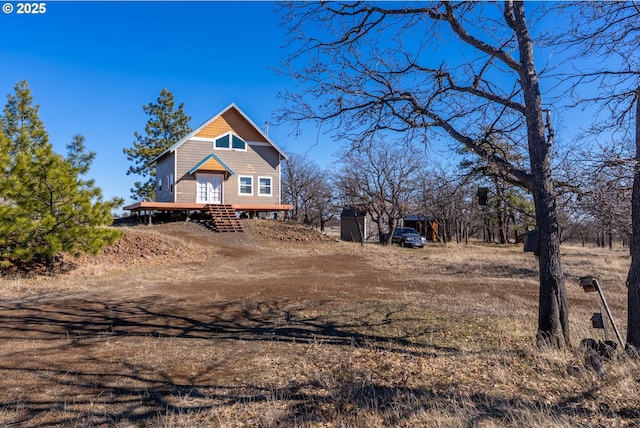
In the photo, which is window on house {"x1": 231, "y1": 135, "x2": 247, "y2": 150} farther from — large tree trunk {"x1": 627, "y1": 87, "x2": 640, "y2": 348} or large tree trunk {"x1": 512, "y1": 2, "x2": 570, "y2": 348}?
large tree trunk {"x1": 627, "y1": 87, "x2": 640, "y2": 348}

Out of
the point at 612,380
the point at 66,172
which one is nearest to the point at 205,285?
the point at 66,172

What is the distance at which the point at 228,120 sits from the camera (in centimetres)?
2691

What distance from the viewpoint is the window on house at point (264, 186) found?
27.5m

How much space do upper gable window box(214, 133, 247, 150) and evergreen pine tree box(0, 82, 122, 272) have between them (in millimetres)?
13979

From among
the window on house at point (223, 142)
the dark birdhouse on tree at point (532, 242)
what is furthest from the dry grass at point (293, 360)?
the window on house at point (223, 142)

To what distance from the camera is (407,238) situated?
31469 millimetres

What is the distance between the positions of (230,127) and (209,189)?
14.7 feet

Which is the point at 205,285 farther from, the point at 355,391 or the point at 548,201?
the point at 548,201

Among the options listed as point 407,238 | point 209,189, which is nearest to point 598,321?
point 209,189

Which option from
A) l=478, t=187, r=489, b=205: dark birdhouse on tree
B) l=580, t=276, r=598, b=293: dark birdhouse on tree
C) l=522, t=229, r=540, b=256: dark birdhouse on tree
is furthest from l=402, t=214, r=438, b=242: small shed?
l=580, t=276, r=598, b=293: dark birdhouse on tree

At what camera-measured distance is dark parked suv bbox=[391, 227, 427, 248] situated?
102 ft

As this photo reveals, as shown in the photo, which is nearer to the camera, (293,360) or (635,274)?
(635,274)

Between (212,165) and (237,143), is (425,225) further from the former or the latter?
(212,165)

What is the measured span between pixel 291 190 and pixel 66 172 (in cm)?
3319
